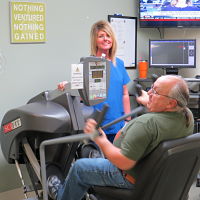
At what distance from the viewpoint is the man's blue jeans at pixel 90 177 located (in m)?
2.05

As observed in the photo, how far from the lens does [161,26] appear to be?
4.41m

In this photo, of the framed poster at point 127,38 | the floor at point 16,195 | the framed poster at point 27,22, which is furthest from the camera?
the framed poster at point 127,38

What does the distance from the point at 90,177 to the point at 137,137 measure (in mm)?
451

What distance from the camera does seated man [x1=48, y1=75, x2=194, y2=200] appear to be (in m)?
1.84

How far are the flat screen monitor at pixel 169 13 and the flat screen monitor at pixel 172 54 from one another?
217 millimetres

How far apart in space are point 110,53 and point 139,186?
128 cm

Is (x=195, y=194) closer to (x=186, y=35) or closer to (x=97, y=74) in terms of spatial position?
(x=97, y=74)

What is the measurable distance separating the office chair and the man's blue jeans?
0.20 feet

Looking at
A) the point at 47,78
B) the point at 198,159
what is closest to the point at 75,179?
the point at 198,159

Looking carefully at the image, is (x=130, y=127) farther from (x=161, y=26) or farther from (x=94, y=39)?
(x=161, y=26)

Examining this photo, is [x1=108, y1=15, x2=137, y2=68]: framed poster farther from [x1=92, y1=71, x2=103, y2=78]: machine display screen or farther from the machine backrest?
the machine backrest

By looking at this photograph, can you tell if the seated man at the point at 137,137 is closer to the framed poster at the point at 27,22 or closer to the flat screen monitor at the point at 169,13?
the framed poster at the point at 27,22

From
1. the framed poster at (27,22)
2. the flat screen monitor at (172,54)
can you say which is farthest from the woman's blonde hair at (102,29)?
the flat screen monitor at (172,54)

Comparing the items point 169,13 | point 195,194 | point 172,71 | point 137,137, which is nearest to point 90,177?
point 137,137
